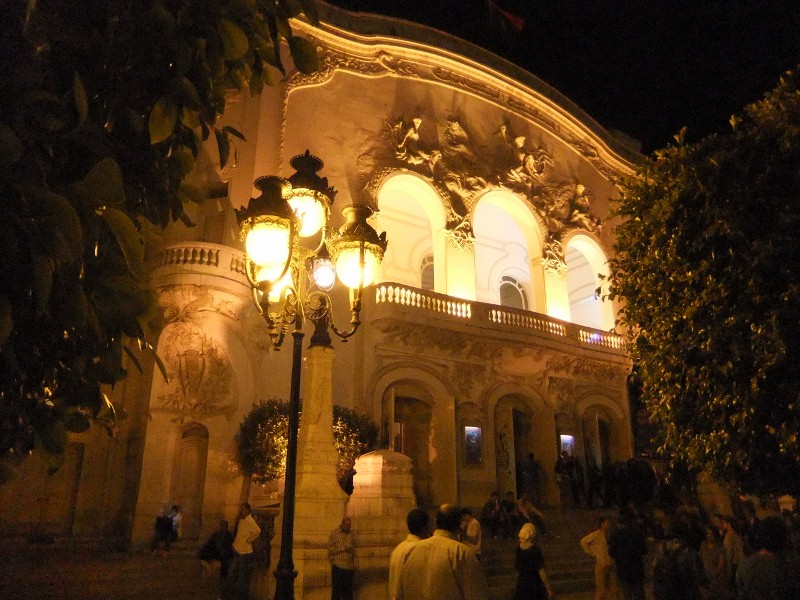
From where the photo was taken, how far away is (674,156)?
27.7 feet

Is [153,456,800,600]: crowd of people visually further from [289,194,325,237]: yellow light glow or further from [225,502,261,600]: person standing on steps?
[289,194,325,237]: yellow light glow

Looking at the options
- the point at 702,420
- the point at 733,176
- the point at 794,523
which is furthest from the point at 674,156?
the point at 794,523

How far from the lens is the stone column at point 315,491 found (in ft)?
24.0

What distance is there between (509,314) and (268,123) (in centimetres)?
905

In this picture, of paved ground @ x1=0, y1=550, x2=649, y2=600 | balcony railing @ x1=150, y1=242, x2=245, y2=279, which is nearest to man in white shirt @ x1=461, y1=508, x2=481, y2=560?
paved ground @ x1=0, y1=550, x2=649, y2=600

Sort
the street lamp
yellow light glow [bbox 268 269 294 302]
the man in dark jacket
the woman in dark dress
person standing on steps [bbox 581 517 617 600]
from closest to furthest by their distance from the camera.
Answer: the street lamp, yellow light glow [bbox 268 269 294 302], the woman in dark dress, the man in dark jacket, person standing on steps [bbox 581 517 617 600]

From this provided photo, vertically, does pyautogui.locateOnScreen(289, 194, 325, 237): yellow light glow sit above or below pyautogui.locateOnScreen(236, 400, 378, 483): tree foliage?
above

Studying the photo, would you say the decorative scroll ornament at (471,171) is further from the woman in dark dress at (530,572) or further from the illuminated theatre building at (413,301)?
the woman in dark dress at (530,572)

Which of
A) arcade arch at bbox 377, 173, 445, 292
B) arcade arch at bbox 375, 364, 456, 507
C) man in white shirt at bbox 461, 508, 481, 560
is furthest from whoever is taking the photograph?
arcade arch at bbox 377, 173, 445, 292

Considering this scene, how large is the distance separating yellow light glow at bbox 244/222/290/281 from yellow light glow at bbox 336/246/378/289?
2.66 feet

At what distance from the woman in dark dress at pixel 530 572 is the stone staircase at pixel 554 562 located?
3380 mm

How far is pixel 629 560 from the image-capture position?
775cm

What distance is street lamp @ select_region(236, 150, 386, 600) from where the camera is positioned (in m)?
5.54

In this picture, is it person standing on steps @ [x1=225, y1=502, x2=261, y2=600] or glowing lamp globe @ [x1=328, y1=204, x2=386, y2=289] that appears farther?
person standing on steps @ [x1=225, y1=502, x2=261, y2=600]
